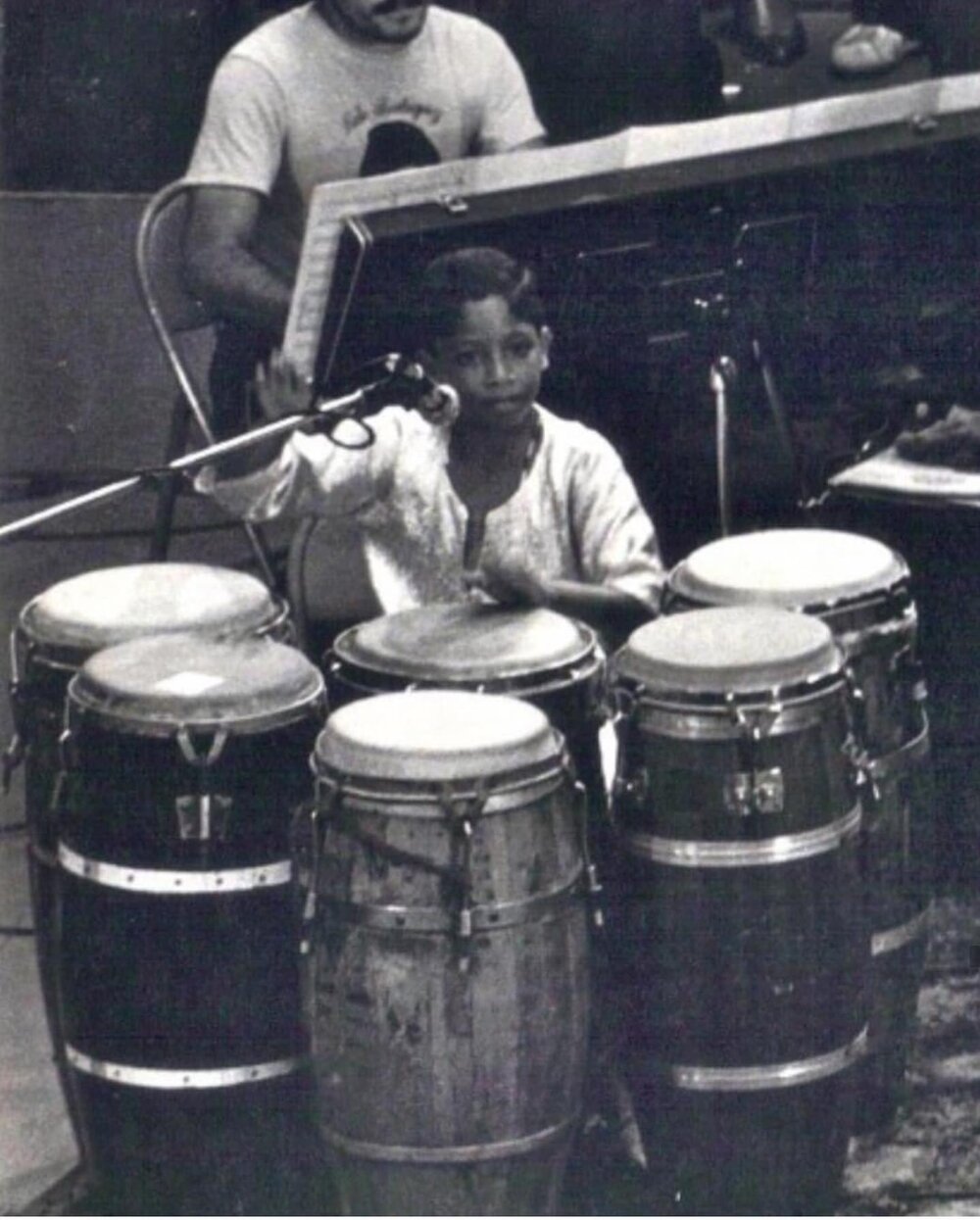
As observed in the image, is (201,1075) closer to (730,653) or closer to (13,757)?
(13,757)

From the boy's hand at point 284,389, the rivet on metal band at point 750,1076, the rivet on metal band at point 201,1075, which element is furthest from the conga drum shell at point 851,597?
the rivet on metal band at point 201,1075

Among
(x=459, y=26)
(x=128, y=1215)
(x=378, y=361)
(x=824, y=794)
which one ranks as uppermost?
(x=459, y=26)

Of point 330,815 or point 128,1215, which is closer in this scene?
point 330,815

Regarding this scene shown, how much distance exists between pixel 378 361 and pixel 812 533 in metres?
0.93

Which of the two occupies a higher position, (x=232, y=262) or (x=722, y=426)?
(x=232, y=262)

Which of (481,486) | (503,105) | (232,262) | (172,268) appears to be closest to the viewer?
(481,486)

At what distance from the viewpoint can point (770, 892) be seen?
3670 mm

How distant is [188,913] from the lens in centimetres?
363

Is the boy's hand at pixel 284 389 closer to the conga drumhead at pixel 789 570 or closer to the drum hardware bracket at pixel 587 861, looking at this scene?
the conga drumhead at pixel 789 570

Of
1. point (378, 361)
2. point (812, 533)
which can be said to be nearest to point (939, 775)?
point (812, 533)

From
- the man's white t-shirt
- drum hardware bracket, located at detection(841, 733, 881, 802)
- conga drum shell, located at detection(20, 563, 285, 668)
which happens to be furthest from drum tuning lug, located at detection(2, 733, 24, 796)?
the man's white t-shirt

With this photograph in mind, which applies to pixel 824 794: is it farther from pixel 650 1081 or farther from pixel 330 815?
pixel 330 815

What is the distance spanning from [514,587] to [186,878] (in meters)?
0.73

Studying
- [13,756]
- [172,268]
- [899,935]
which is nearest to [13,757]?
[13,756]
